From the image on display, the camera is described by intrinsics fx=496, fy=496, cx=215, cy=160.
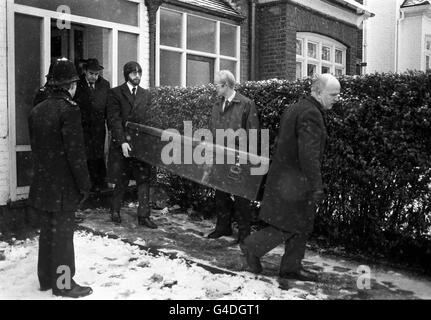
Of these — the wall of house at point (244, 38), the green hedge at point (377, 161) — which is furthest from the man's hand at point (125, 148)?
the wall of house at point (244, 38)

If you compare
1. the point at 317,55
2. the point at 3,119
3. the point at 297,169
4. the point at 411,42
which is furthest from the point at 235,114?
the point at 411,42

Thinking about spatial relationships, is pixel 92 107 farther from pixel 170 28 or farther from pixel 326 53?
pixel 326 53

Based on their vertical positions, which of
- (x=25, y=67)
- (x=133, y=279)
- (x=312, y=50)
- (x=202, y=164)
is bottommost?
(x=133, y=279)

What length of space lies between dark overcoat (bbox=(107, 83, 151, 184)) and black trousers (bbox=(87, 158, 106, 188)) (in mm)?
864

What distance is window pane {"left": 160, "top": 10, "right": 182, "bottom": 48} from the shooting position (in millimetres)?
9648

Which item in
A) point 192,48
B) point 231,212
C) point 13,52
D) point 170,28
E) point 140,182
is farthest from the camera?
point 192,48

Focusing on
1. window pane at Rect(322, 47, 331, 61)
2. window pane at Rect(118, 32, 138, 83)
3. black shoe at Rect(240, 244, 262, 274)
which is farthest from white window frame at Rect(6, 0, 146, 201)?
window pane at Rect(322, 47, 331, 61)

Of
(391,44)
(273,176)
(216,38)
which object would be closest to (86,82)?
(273,176)

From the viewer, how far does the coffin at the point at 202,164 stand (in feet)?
17.6

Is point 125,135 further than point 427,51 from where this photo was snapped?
No

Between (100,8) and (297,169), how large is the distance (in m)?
4.86

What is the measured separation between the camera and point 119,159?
657 centimetres

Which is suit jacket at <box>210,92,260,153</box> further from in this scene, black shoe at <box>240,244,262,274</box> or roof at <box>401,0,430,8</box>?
roof at <box>401,0,430,8</box>

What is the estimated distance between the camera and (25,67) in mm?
6746
